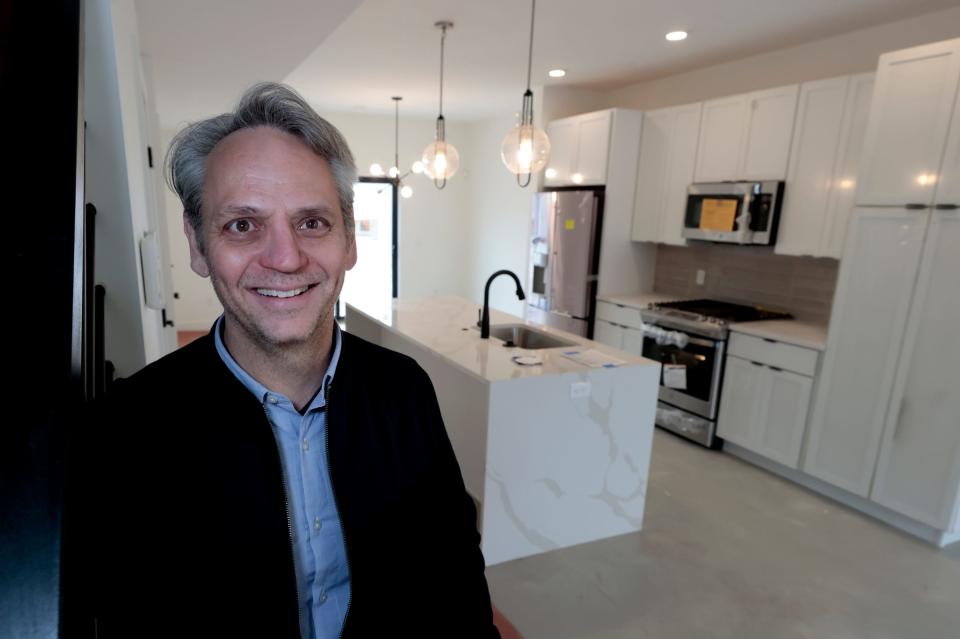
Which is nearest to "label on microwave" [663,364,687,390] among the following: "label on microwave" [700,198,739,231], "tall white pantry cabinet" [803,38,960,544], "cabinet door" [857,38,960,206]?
"tall white pantry cabinet" [803,38,960,544]

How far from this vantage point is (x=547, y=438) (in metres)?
2.50

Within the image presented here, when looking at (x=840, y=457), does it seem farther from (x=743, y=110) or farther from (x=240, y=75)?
(x=240, y=75)

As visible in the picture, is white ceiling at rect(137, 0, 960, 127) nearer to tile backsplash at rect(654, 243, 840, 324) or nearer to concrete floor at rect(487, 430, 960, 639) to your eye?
tile backsplash at rect(654, 243, 840, 324)

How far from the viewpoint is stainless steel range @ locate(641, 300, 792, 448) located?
379cm

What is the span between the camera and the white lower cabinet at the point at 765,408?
338 centimetres

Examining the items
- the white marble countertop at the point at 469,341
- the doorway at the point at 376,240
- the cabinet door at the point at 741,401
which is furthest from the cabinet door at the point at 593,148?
the doorway at the point at 376,240

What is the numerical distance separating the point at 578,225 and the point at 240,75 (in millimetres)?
2990

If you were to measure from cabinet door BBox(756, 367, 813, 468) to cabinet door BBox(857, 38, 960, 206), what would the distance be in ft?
3.74

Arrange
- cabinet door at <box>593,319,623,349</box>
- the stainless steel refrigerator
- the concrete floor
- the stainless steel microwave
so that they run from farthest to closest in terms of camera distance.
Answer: the stainless steel refrigerator < cabinet door at <box>593,319,623,349</box> < the stainless steel microwave < the concrete floor

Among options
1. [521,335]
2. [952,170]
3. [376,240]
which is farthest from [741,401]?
[376,240]

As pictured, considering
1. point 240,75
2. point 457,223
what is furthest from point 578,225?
point 457,223

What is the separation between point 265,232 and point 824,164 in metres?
3.69

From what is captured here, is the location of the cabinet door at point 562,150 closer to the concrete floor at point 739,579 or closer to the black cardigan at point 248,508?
the concrete floor at point 739,579

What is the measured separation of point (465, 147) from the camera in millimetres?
8102
